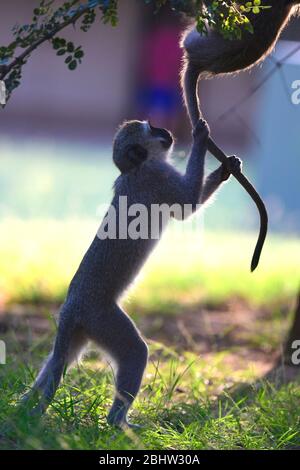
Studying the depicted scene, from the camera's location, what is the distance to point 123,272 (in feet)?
14.6

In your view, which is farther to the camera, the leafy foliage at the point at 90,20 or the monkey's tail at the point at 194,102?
the monkey's tail at the point at 194,102

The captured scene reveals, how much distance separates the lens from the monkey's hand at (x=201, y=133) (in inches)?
175

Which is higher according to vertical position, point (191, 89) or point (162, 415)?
point (191, 89)

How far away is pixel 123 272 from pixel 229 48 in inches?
48.3

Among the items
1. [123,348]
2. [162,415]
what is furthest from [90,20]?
[162,415]

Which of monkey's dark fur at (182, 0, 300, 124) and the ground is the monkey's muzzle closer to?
monkey's dark fur at (182, 0, 300, 124)

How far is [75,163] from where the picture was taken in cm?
1634

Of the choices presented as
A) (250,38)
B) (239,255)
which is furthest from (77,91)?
(250,38)

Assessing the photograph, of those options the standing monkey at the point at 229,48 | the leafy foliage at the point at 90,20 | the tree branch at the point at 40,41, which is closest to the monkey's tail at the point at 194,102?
the standing monkey at the point at 229,48

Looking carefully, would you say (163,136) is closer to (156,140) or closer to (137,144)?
(156,140)

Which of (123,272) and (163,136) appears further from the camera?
(163,136)

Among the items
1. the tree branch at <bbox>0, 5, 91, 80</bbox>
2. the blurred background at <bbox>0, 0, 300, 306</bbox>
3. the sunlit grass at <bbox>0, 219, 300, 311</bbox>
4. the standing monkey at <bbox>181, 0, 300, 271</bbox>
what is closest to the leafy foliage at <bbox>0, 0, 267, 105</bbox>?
the tree branch at <bbox>0, 5, 91, 80</bbox>

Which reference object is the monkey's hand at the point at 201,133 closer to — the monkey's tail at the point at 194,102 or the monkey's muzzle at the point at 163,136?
the monkey's tail at the point at 194,102

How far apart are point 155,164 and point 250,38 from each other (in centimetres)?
77
